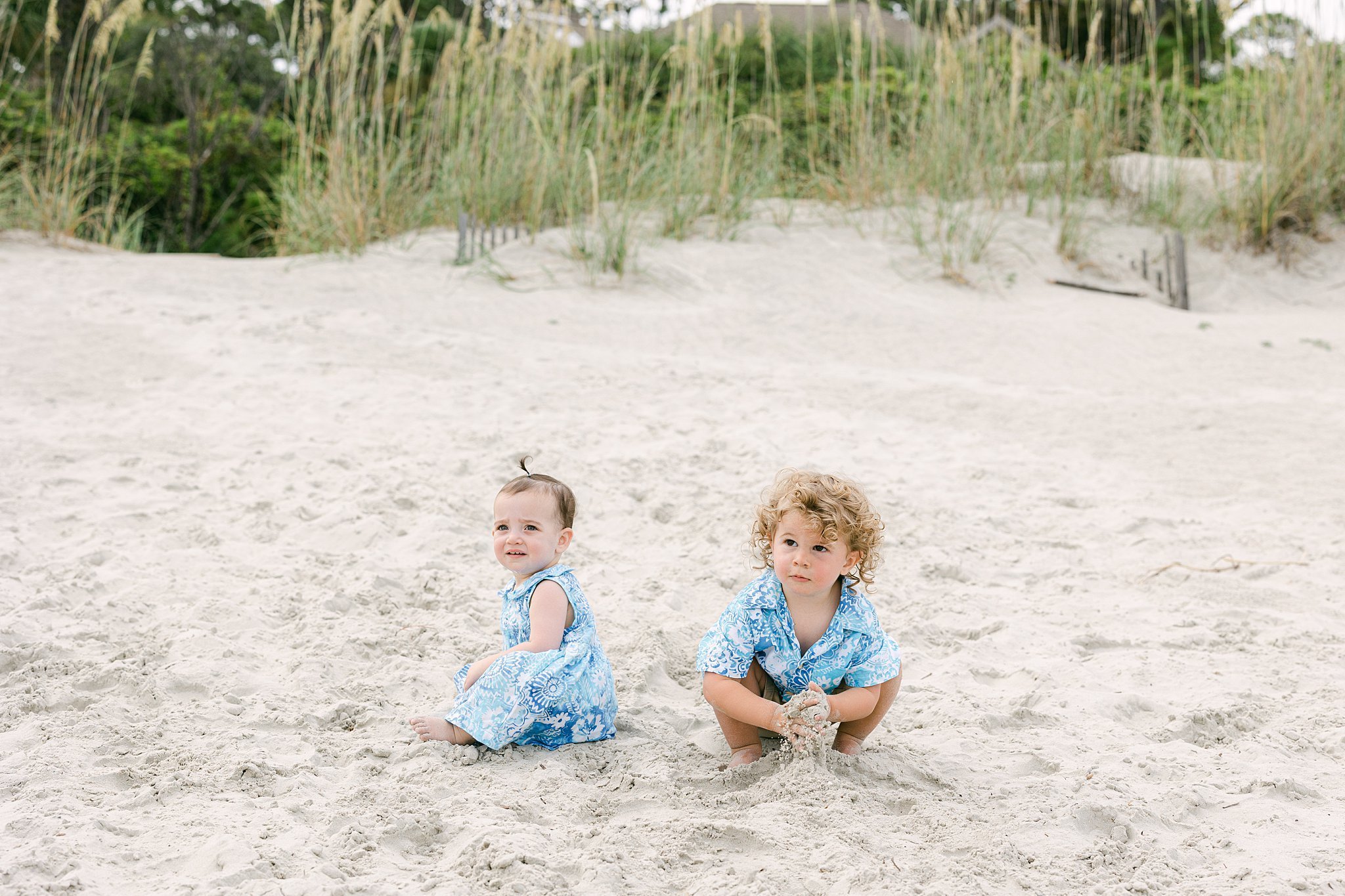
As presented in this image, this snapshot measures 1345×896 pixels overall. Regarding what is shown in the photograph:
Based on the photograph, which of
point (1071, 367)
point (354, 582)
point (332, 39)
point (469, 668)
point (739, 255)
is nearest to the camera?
point (469, 668)

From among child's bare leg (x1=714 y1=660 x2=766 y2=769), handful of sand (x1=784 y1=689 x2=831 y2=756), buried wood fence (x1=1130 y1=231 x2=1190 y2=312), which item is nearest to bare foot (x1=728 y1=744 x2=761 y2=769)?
child's bare leg (x1=714 y1=660 x2=766 y2=769)

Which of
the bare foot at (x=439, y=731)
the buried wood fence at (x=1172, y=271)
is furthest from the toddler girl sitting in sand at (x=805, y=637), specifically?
the buried wood fence at (x=1172, y=271)

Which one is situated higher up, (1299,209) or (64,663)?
(1299,209)

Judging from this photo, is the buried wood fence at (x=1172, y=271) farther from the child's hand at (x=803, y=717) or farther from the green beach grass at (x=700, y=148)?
the child's hand at (x=803, y=717)

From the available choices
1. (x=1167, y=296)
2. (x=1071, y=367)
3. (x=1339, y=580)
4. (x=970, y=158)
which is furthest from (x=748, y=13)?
(x=1339, y=580)

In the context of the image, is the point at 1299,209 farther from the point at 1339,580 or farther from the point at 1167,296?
the point at 1339,580

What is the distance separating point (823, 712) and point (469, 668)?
67cm

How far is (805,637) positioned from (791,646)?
0.03 m

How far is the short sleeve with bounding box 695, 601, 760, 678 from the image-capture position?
6.56 feet

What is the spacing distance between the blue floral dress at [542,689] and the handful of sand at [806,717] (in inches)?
15.6

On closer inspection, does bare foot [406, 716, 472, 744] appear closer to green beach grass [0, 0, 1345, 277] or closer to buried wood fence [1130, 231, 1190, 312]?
green beach grass [0, 0, 1345, 277]

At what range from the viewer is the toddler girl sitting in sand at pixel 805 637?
196 cm

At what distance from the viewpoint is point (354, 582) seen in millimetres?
2811

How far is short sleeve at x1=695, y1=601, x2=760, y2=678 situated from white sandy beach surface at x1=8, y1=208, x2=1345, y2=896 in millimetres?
189
